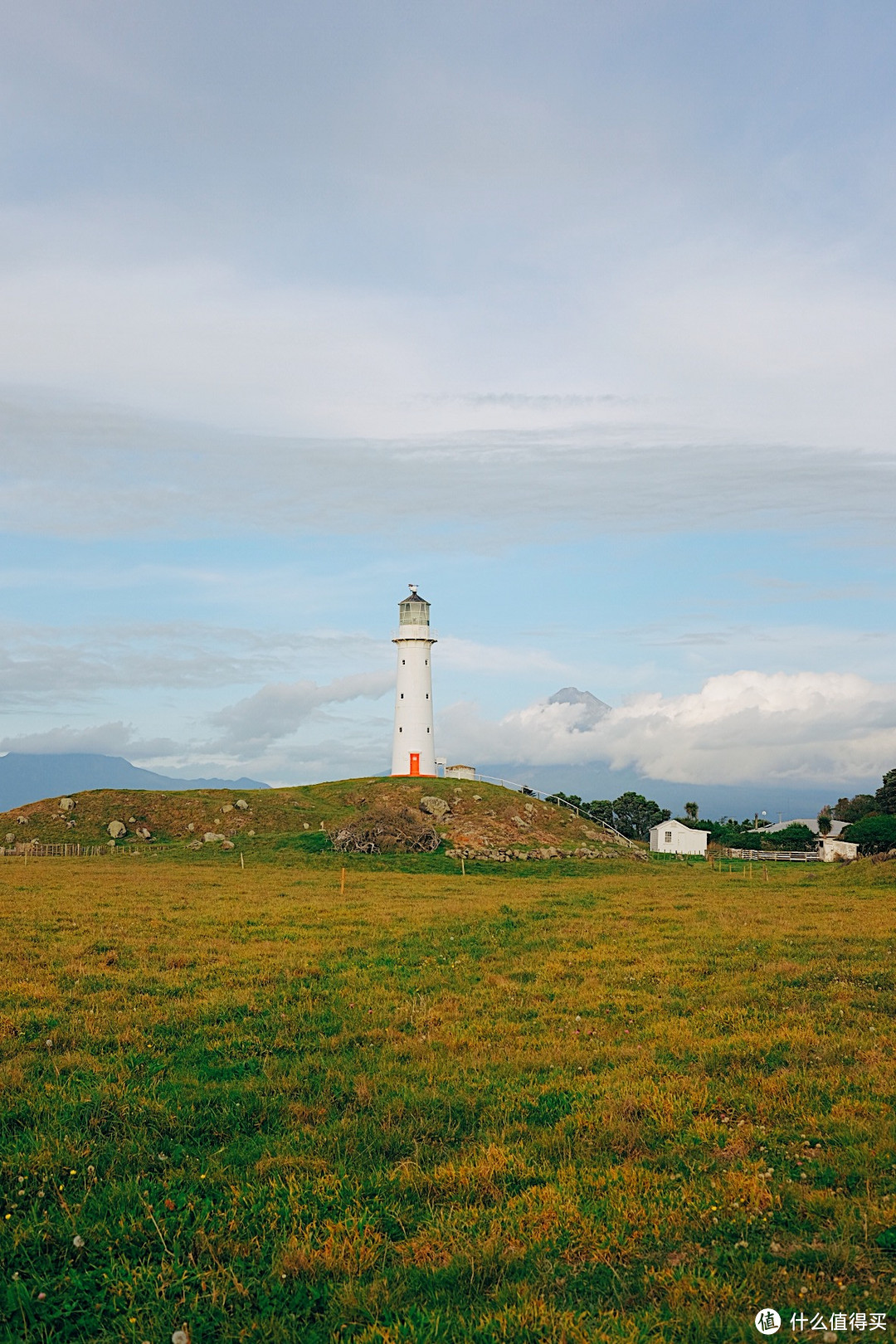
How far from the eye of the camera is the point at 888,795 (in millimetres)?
109438

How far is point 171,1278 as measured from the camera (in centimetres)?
754

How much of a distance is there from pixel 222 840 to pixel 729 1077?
53.4 metres

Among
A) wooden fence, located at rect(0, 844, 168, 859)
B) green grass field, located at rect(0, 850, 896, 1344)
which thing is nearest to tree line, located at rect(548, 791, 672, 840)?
wooden fence, located at rect(0, 844, 168, 859)

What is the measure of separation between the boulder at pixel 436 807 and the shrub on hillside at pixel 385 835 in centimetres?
785

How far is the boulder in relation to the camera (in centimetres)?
7283

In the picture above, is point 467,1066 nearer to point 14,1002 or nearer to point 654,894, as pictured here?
point 14,1002

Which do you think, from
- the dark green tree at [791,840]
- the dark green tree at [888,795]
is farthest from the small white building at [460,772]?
the dark green tree at [888,795]

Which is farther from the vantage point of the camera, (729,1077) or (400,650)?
(400,650)

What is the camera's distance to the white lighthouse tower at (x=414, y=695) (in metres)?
94.6

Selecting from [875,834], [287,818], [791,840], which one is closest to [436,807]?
[287,818]

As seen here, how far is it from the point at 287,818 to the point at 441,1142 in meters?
63.8

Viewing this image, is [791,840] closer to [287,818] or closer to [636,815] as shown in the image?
[636,815]

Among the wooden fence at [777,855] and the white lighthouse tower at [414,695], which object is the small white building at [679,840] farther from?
the white lighthouse tower at [414,695]

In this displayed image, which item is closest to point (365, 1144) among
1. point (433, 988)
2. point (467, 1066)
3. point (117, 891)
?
point (467, 1066)
